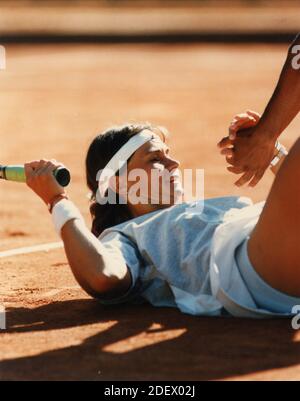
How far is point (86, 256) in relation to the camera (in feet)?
16.9

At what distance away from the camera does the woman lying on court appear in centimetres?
498

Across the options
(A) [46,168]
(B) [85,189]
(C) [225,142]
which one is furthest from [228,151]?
(B) [85,189]

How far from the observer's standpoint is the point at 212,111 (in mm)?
15383

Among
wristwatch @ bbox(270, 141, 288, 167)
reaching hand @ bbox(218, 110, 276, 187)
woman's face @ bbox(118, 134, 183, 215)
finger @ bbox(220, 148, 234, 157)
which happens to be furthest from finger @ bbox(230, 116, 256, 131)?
woman's face @ bbox(118, 134, 183, 215)

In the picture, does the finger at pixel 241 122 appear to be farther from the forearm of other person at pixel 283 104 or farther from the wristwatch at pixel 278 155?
the wristwatch at pixel 278 155

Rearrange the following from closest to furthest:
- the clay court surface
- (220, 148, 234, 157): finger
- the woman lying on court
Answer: the clay court surface
the woman lying on court
(220, 148, 234, 157): finger

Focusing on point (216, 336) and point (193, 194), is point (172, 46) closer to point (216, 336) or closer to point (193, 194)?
point (193, 194)

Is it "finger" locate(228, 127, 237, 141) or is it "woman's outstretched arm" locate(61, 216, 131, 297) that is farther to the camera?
"finger" locate(228, 127, 237, 141)

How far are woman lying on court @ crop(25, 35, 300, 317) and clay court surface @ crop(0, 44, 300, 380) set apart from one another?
0.40 feet

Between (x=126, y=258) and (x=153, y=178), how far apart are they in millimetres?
507

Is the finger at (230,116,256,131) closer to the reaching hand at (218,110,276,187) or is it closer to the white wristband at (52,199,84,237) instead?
the reaching hand at (218,110,276,187)

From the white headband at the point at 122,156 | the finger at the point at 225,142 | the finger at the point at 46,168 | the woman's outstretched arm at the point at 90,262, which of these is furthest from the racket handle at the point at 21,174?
the finger at the point at 225,142

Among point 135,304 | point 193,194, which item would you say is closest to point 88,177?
point 135,304

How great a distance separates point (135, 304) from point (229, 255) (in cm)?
65
